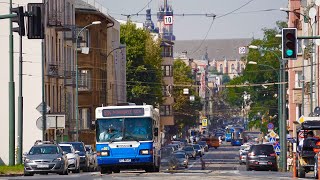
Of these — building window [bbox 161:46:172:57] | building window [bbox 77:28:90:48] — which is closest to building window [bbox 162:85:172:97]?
building window [bbox 161:46:172:57]

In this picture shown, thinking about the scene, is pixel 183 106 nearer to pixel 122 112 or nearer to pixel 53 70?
pixel 53 70

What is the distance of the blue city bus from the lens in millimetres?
47531

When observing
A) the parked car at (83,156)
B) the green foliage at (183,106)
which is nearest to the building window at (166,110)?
the green foliage at (183,106)

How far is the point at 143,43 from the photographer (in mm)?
129375

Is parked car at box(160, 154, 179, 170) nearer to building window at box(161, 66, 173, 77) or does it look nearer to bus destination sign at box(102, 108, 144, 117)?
bus destination sign at box(102, 108, 144, 117)

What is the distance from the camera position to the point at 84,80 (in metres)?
99.3

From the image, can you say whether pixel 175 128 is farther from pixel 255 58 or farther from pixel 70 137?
pixel 70 137

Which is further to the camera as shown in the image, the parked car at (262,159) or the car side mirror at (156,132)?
the parked car at (262,159)

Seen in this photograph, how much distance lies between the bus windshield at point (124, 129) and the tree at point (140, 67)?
8087cm

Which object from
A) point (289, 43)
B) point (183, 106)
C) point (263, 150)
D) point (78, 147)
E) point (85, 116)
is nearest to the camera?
point (289, 43)

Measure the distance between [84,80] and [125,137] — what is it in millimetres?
52000

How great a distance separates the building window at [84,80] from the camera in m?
96.4

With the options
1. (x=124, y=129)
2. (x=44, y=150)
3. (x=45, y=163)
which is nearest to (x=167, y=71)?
(x=44, y=150)

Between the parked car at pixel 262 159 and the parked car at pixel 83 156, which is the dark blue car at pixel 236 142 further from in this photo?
the parked car at pixel 83 156
